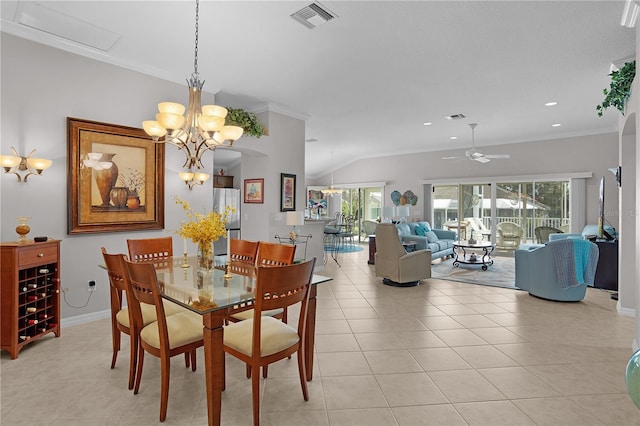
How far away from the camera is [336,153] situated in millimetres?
10539

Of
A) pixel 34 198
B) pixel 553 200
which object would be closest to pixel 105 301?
pixel 34 198

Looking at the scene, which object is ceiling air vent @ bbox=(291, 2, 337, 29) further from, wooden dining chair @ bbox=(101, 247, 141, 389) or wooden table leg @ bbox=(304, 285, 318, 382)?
wooden dining chair @ bbox=(101, 247, 141, 389)

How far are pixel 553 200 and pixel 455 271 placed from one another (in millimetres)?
3503

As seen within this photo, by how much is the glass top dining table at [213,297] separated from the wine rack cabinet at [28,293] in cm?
107

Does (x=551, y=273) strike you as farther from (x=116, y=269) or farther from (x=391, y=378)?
(x=116, y=269)

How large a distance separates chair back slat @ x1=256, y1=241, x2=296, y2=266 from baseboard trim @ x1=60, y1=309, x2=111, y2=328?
212cm

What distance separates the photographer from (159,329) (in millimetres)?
2041

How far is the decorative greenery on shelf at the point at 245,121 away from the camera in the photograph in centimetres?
498

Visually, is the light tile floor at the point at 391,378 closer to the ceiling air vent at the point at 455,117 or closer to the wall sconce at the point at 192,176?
the wall sconce at the point at 192,176

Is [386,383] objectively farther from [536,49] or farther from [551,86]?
[551,86]

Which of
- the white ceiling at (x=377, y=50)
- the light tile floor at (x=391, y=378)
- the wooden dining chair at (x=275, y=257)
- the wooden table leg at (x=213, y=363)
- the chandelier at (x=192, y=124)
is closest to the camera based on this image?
the wooden table leg at (x=213, y=363)

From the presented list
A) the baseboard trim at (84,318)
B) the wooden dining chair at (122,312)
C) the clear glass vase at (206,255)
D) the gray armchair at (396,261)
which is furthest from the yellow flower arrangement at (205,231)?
the gray armchair at (396,261)

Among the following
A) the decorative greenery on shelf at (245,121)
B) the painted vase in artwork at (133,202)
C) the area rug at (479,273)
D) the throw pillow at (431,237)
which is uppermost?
the decorative greenery on shelf at (245,121)

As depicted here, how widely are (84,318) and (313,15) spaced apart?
384 centimetres
